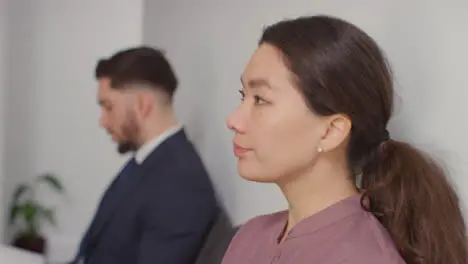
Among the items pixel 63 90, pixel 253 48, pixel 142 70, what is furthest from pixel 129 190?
pixel 63 90

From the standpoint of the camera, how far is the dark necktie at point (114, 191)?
2207 mm

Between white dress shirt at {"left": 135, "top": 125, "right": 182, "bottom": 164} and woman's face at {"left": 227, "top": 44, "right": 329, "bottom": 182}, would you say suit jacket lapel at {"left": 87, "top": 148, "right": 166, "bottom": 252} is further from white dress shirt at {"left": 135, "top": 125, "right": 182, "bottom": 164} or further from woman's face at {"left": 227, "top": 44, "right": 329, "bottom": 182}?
woman's face at {"left": 227, "top": 44, "right": 329, "bottom": 182}

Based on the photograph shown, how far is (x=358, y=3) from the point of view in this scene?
141cm

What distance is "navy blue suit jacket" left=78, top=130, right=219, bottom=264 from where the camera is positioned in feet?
6.33

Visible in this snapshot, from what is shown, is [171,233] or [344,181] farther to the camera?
[171,233]

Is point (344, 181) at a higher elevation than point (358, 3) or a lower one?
lower

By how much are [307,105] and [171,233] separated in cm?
93

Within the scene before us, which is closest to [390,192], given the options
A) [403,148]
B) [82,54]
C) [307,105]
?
[403,148]

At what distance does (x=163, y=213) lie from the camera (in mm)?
1933

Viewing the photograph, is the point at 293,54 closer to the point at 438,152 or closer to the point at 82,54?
the point at 438,152

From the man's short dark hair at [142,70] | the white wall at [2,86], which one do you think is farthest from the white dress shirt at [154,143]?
the white wall at [2,86]

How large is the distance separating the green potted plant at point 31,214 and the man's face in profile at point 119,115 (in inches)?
51.5

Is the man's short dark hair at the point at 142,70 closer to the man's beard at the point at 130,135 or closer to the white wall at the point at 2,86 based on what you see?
the man's beard at the point at 130,135

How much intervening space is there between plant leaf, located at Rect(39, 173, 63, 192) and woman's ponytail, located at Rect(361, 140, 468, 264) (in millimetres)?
2576
